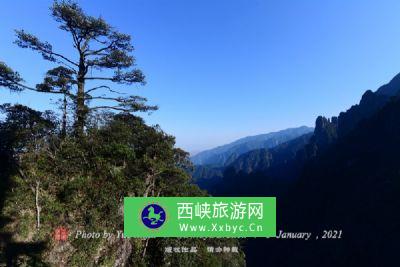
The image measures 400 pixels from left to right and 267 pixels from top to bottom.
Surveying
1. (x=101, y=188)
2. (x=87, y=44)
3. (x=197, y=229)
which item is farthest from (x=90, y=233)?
(x=87, y=44)

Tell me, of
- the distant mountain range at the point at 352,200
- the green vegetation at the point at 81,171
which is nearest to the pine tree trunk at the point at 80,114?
the green vegetation at the point at 81,171

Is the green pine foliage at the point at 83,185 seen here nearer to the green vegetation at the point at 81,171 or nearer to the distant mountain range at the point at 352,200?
the green vegetation at the point at 81,171

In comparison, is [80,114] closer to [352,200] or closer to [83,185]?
[83,185]

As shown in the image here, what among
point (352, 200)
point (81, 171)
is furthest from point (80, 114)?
point (352, 200)

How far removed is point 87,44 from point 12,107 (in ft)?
18.1

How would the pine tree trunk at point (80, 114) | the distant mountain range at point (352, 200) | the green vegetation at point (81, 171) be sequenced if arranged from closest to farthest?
the green vegetation at point (81, 171) → the pine tree trunk at point (80, 114) → the distant mountain range at point (352, 200)

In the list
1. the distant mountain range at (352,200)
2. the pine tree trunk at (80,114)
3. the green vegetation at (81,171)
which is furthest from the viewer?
the distant mountain range at (352,200)

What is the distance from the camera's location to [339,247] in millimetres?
83312

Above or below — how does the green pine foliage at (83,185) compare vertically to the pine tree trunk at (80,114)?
below

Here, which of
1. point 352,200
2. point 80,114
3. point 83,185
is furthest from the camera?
point 352,200

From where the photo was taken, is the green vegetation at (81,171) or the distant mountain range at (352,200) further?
the distant mountain range at (352,200)

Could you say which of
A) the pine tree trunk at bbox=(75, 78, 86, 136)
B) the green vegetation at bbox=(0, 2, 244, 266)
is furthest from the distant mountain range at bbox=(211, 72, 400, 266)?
the pine tree trunk at bbox=(75, 78, 86, 136)

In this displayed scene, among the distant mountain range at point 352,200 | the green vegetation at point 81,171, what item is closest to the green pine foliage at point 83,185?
the green vegetation at point 81,171

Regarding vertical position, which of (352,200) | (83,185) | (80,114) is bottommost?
(352,200)
